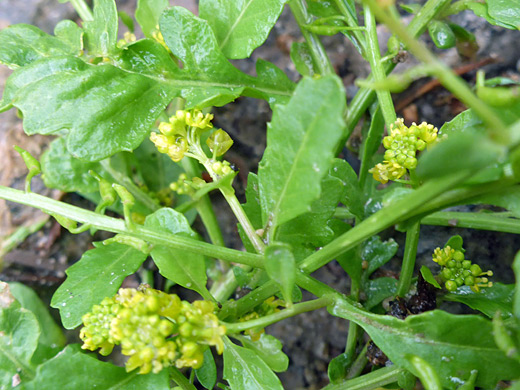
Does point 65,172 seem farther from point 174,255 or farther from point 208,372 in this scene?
point 208,372

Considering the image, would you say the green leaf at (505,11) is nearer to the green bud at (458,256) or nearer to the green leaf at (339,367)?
the green bud at (458,256)

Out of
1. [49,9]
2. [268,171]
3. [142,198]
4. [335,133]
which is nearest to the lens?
[335,133]

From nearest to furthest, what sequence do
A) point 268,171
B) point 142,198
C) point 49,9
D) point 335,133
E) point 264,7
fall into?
1. point 335,133
2. point 268,171
3. point 264,7
4. point 142,198
5. point 49,9

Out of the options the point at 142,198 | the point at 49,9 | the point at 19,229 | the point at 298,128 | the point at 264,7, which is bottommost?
the point at 19,229

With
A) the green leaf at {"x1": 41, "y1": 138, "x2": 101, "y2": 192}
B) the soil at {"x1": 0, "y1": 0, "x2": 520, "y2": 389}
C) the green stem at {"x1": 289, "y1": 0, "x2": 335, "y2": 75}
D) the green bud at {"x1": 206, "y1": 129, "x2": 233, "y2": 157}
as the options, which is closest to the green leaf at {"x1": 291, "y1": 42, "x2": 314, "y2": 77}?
the green stem at {"x1": 289, "y1": 0, "x2": 335, "y2": 75}

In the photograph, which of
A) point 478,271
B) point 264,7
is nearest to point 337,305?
point 478,271

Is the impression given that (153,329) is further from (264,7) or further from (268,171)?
(264,7)

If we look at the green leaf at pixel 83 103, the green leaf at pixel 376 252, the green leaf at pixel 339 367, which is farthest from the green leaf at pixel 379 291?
the green leaf at pixel 83 103
